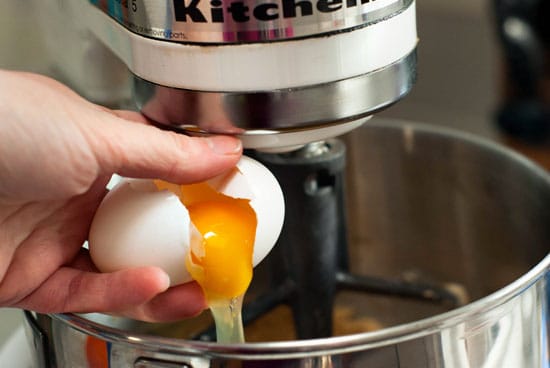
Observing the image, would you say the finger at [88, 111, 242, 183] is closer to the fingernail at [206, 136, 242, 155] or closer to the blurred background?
the fingernail at [206, 136, 242, 155]

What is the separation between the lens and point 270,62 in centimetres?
46

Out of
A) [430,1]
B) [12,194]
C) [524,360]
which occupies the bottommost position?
[430,1]

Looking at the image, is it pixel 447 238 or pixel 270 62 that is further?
pixel 447 238

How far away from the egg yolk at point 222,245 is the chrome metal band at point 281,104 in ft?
0.14

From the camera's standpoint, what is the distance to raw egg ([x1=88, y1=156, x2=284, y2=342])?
498mm

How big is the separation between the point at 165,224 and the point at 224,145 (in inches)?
2.2

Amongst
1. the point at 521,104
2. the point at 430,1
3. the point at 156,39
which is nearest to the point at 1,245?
the point at 156,39

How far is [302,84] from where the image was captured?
0.47m

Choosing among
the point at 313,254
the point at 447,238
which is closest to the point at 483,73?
the point at 447,238

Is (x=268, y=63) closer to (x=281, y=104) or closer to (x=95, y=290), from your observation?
(x=281, y=104)

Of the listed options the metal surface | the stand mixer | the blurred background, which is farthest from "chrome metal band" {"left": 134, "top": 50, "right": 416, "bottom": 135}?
the blurred background

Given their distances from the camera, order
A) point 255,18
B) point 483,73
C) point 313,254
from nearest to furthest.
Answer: point 255,18 < point 313,254 < point 483,73

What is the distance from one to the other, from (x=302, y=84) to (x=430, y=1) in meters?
1.00

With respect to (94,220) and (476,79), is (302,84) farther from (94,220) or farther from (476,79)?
(476,79)
